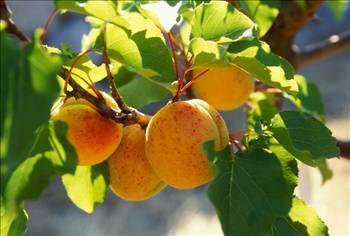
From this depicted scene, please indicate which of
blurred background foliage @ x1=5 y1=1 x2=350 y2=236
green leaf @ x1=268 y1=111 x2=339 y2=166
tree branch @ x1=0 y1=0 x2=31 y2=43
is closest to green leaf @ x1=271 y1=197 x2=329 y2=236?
green leaf @ x1=268 y1=111 x2=339 y2=166

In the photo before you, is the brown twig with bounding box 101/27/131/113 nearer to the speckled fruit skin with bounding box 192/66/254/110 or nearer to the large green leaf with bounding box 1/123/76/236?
the large green leaf with bounding box 1/123/76/236

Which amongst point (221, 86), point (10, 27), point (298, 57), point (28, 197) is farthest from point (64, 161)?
point (298, 57)

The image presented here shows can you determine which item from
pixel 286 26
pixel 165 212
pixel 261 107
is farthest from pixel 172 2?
pixel 165 212

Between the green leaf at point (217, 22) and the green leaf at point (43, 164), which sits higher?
the green leaf at point (217, 22)

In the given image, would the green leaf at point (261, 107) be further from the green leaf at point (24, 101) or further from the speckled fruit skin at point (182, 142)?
the green leaf at point (24, 101)

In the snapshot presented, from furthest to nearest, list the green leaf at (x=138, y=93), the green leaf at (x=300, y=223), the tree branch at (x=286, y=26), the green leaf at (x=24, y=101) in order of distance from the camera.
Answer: the tree branch at (x=286, y=26) → the green leaf at (x=138, y=93) → the green leaf at (x=300, y=223) → the green leaf at (x=24, y=101)

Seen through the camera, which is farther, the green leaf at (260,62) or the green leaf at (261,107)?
the green leaf at (261,107)

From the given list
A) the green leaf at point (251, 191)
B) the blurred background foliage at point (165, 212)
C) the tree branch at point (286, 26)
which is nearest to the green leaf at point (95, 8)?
the green leaf at point (251, 191)
